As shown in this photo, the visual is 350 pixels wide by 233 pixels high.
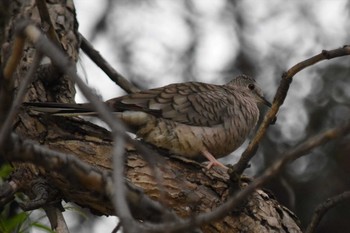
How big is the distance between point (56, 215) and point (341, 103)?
3.55 m

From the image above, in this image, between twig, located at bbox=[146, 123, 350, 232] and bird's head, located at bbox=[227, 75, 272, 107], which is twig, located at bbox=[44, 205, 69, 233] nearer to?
twig, located at bbox=[146, 123, 350, 232]

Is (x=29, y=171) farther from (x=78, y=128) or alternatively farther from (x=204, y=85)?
(x=204, y=85)

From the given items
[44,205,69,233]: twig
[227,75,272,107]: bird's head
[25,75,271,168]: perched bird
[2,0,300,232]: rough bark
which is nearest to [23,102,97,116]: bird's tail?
[2,0,300,232]: rough bark

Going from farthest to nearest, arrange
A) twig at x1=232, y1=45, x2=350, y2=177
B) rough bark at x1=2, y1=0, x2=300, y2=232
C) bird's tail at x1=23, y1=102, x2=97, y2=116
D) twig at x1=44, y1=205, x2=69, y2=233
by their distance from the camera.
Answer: bird's tail at x1=23, y1=102, x2=97, y2=116 < rough bark at x1=2, y1=0, x2=300, y2=232 < twig at x1=44, y1=205, x2=69, y2=233 < twig at x1=232, y1=45, x2=350, y2=177

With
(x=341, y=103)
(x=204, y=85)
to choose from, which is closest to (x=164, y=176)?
(x=204, y=85)

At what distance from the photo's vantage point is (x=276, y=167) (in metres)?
2.40

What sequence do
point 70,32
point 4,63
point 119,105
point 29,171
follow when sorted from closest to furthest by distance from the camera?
point 4,63
point 29,171
point 119,105
point 70,32

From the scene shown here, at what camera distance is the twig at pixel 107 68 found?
5840 mm

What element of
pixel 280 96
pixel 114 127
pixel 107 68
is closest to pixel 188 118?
pixel 107 68

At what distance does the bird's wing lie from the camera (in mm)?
5152

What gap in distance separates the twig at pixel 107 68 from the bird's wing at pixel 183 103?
15.4 inches

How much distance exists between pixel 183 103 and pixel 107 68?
0.79m

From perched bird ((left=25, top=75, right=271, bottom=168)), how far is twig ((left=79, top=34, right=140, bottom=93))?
39 cm

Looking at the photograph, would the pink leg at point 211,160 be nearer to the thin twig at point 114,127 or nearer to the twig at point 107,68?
Answer: the twig at point 107,68
